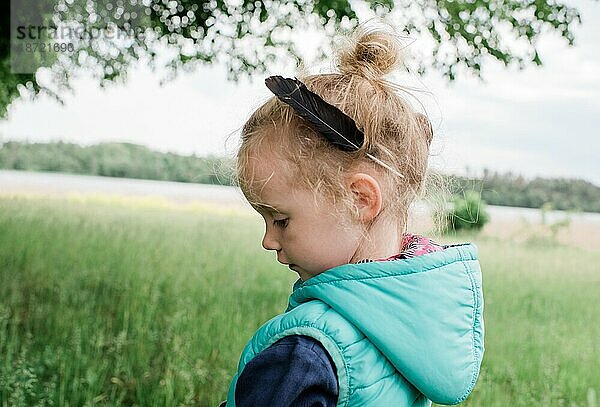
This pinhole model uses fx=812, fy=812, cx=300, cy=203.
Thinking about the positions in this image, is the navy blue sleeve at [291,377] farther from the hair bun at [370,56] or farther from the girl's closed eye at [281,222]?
the hair bun at [370,56]

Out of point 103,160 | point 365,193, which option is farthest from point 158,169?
point 365,193

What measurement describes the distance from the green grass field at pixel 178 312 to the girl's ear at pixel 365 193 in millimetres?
1380

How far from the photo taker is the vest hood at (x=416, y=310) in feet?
3.65

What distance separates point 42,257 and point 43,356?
5.61 ft

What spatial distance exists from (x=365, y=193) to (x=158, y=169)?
558 centimetres

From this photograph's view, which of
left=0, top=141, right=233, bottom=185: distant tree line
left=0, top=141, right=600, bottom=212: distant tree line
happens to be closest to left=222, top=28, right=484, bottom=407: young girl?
left=0, top=141, right=600, bottom=212: distant tree line

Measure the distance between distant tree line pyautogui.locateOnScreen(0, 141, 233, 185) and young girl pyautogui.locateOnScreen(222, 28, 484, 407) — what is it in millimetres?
4913

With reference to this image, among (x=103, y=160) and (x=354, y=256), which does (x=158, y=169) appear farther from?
(x=354, y=256)

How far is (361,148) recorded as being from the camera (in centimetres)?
120

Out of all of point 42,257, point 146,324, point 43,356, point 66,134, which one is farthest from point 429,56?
point 66,134

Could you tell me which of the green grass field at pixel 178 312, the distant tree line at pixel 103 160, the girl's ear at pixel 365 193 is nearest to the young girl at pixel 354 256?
the girl's ear at pixel 365 193

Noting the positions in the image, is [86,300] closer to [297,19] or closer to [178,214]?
[297,19]

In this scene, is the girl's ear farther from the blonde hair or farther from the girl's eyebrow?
the girl's eyebrow

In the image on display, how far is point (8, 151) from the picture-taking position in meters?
7.39
